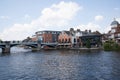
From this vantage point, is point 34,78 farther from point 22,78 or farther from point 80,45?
point 80,45

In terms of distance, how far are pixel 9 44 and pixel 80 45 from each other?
213ft

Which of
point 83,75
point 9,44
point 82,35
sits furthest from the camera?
point 82,35

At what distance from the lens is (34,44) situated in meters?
184

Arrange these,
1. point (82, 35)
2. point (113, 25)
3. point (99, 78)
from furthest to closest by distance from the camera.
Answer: point (82, 35), point (113, 25), point (99, 78)

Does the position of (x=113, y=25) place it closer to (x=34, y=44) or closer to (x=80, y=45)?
(x=80, y=45)

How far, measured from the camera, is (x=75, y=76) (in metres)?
48.3

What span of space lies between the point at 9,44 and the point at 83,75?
11200 centimetres

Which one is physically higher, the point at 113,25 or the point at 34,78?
the point at 113,25

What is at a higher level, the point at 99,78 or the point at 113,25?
the point at 113,25

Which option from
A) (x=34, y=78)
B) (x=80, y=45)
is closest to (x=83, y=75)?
(x=34, y=78)

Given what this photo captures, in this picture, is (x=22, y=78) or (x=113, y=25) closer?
(x=22, y=78)

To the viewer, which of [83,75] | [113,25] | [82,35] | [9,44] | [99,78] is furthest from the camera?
[82,35]

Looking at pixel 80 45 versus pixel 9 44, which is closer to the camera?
pixel 9 44

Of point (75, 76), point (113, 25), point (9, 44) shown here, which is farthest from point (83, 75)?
point (113, 25)
